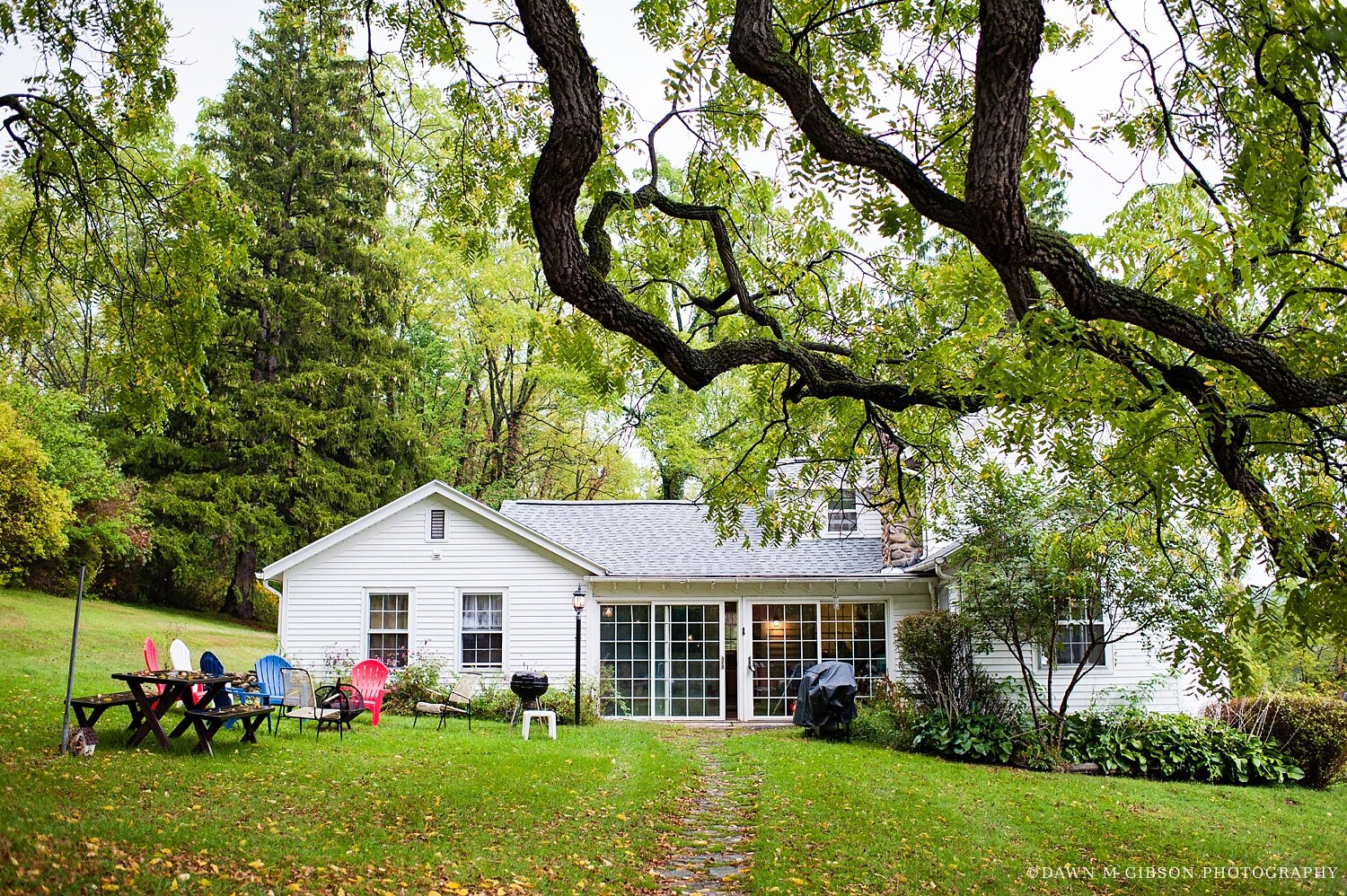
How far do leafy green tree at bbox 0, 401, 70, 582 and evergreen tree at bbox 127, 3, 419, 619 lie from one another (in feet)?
19.2

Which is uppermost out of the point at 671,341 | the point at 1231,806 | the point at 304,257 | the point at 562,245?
the point at 304,257

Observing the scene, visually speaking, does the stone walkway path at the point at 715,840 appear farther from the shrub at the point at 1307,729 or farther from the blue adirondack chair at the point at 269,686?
the shrub at the point at 1307,729

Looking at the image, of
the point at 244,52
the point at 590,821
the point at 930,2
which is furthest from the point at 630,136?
the point at 244,52

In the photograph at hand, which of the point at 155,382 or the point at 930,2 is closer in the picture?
the point at 930,2

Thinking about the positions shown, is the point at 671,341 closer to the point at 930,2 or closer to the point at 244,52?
the point at 930,2

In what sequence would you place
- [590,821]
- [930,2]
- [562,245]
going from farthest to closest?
[590,821]
[930,2]
[562,245]

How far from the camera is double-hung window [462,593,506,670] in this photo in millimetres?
17156

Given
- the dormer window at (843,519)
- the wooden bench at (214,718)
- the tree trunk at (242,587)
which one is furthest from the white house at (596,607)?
the tree trunk at (242,587)

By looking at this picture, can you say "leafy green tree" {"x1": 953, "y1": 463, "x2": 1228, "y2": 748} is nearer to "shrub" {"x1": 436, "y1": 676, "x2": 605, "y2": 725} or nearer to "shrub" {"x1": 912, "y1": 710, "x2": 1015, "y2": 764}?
"shrub" {"x1": 912, "y1": 710, "x2": 1015, "y2": 764}

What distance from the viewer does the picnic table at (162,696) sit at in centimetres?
920

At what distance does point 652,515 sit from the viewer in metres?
20.5

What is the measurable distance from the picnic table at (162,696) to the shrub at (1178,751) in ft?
36.8

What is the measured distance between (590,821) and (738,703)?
33.0 feet

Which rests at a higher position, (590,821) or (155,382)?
(155,382)
